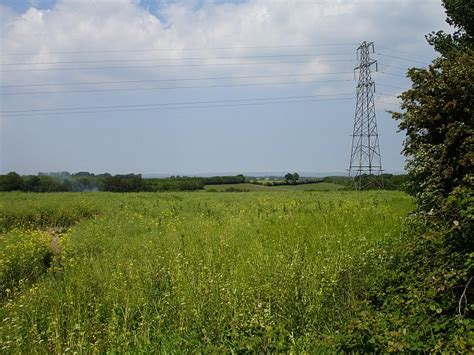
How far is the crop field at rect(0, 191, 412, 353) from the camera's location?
4194 millimetres

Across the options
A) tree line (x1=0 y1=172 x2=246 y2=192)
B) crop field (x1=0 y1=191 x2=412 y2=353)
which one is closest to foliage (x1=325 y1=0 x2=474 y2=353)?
crop field (x1=0 y1=191 x2=412 y2=353)

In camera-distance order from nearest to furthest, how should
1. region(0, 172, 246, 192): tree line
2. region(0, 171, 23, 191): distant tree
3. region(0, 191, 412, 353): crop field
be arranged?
1. region(0, 191, 412, 353): crop field
2. region(0, 171, 23, 191): distant tree
3. region(0, 172, 246, 192): tree line

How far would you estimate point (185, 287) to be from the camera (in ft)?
17.9

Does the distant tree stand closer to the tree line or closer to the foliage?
the tree line

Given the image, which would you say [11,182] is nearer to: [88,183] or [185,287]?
[88,183]

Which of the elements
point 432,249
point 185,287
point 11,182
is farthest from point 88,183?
point 432,249

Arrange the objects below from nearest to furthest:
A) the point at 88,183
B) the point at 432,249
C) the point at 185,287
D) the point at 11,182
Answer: the point at 432,249 → the point at 185,287 → the point at 11,182 → the point at 88,183

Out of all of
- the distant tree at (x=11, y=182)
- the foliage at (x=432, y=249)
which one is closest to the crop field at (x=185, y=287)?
the foliage at (x=432, y=249)

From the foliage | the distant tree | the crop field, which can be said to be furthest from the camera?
the distant tree

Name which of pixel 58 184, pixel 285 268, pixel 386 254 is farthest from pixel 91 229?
pixel 58 184

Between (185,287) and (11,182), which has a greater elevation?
(11,182)

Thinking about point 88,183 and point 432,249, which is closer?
point 432,249

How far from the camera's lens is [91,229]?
11484mm

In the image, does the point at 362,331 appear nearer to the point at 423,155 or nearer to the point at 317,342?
the point at 317,342
